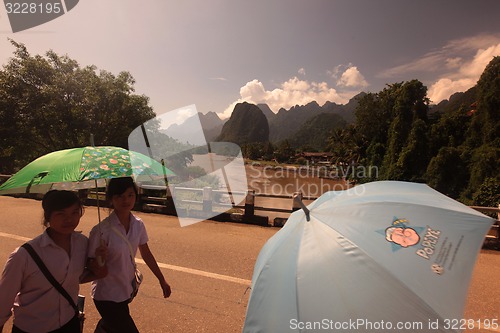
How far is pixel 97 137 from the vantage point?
1947 cm

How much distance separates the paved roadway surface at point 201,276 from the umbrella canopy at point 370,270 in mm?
1155

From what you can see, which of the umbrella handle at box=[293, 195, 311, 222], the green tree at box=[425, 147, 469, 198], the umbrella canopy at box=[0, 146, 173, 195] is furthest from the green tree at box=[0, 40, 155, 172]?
the green tree at box=[425, 147, 469, 198]

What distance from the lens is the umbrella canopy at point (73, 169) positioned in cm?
193

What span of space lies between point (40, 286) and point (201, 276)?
3512mm

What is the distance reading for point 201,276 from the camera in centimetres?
501

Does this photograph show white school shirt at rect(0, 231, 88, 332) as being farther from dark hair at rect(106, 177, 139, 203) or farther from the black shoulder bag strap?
dark hair at rect(106, 177, 139, 203)

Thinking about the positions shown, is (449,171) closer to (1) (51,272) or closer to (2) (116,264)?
(2) (116,264)

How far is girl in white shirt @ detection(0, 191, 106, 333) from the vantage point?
1666 millimetres

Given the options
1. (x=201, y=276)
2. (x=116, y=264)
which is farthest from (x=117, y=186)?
(x=201, y=276)

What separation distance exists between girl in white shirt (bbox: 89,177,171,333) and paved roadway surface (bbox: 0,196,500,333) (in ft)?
3.39

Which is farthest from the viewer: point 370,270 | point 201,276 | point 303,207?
point 201,276

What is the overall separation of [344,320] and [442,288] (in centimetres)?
56

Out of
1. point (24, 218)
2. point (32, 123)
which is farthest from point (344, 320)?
point (32, 123)

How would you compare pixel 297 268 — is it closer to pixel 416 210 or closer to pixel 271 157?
pixel 416 210
